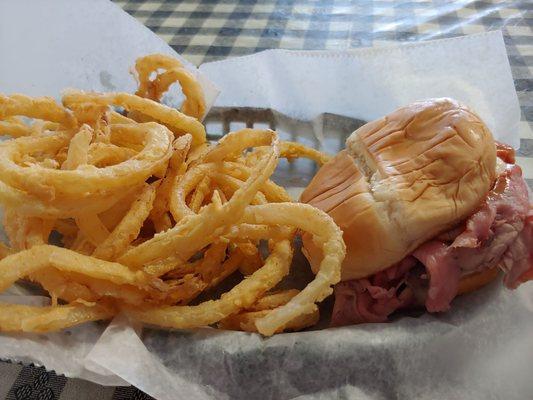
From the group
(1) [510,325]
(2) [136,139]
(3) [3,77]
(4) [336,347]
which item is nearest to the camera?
(4) [336,347]

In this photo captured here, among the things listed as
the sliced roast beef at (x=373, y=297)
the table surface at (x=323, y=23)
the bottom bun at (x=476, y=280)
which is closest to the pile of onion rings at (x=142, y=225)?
the sliced roast beef at (x=373, y=297)


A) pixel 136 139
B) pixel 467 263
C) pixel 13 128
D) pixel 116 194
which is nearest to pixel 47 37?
pixel 13 128

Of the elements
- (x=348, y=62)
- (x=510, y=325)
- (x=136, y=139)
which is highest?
(x=136, y=139)

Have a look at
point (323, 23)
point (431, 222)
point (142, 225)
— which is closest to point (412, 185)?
point (431, 222)

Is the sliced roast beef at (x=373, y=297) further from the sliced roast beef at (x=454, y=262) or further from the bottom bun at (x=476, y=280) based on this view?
the bottom bun at (x=476, y=280)

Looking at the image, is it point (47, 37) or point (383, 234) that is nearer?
point (383, 234)

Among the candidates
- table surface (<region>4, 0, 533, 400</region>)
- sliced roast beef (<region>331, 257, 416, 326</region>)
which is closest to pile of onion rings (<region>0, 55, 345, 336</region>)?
sliced roast beef (<region>331, 257, 416, 326</region>)

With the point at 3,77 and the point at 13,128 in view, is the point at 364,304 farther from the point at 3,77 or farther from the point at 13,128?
the point at 3,77

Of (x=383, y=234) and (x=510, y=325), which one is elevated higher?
(x=383, y=234)
